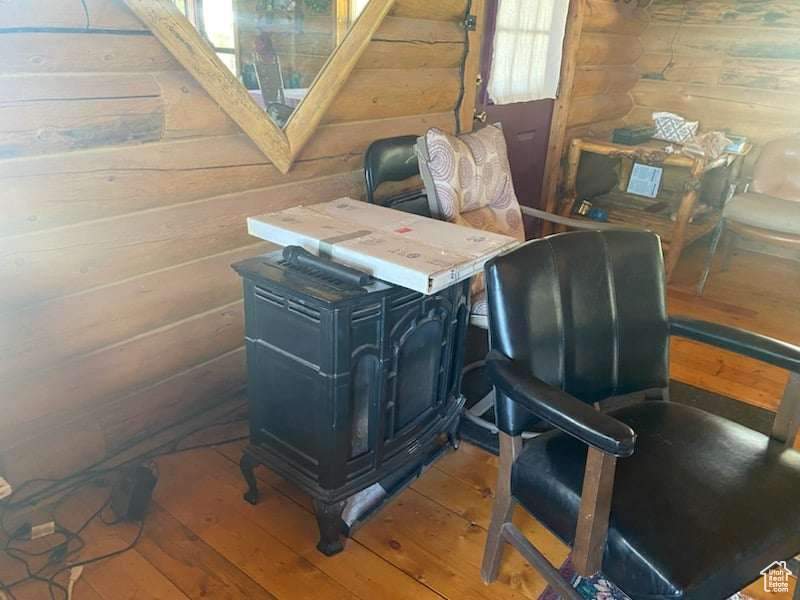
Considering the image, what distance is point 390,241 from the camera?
151 cm

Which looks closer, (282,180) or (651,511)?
(651,511)

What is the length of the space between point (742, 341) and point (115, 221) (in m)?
1.52

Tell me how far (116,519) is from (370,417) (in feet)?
2.48

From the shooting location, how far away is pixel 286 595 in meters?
1.44

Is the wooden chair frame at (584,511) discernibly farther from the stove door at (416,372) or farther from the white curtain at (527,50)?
the white curtain at (527,50)

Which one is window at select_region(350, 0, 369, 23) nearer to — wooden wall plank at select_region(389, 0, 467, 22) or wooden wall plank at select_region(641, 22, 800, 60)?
wooden wall plank at select_region(389, 0, 467, 22)

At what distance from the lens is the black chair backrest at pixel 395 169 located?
1.99 meters

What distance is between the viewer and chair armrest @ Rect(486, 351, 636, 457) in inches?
38.7

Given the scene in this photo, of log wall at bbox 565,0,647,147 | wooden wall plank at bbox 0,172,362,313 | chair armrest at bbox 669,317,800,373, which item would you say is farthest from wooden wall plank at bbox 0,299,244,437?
log wall at bbox 565,0,647,147

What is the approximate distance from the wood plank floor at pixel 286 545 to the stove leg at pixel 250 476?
24 millimetres

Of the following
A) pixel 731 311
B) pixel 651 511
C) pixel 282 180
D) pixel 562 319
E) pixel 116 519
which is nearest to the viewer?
pixel 651 511

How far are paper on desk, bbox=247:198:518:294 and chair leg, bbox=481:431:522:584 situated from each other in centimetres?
37

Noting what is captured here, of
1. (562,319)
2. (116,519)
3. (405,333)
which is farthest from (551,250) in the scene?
(116,519)

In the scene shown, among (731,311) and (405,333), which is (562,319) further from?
(731,311)
